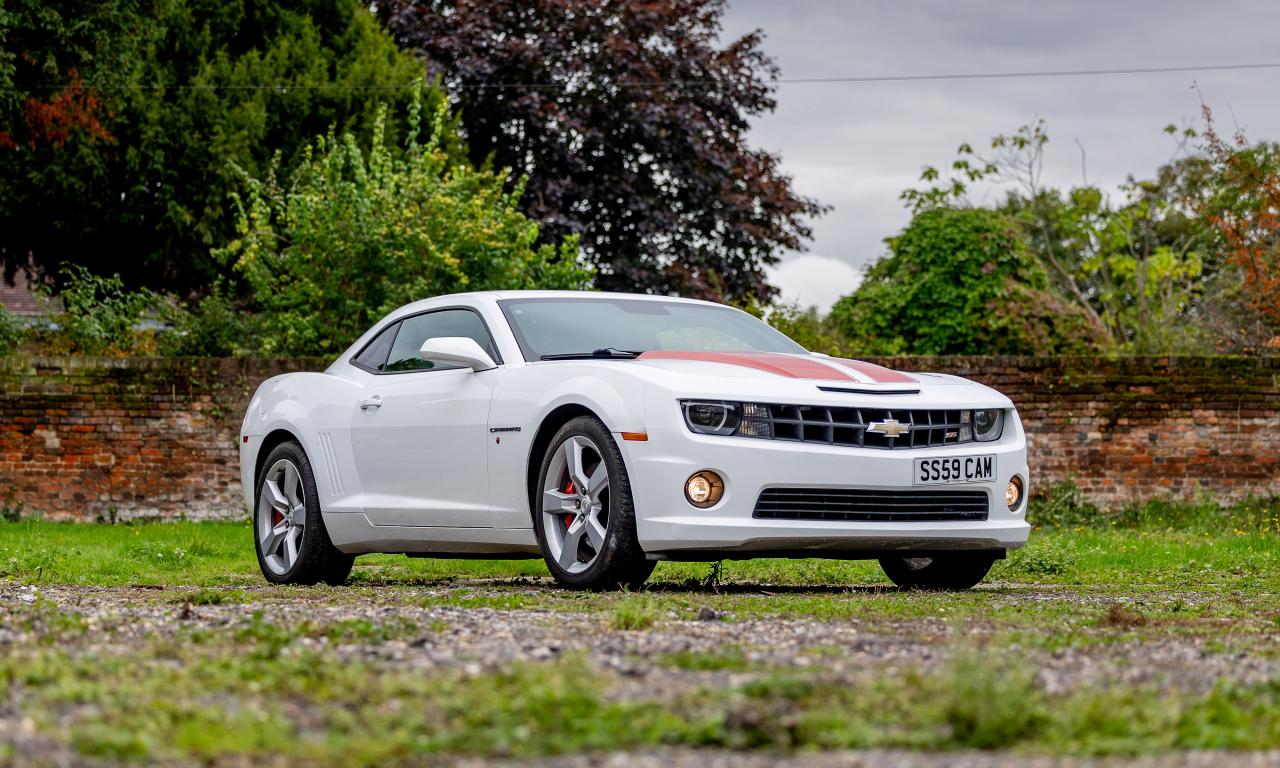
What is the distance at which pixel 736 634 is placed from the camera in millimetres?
5707

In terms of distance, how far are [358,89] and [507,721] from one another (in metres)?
23.7

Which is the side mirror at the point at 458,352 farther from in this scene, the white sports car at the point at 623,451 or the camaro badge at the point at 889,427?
the camaro badge at the point at 889,427

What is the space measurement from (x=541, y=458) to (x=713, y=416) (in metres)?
0.94

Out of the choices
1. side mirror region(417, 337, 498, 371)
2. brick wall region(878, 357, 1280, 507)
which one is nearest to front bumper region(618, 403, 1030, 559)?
side mirror region(417, 337, 498, 371)

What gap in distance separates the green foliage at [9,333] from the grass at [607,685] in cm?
1045

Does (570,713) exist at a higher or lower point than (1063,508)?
higher

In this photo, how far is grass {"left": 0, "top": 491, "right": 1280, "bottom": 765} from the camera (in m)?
3.60

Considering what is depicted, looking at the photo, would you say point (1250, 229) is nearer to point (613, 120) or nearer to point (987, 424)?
point (987, 424)

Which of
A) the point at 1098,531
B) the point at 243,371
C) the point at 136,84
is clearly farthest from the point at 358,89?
the point at 1098,531

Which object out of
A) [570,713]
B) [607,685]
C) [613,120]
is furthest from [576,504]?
[613,120]

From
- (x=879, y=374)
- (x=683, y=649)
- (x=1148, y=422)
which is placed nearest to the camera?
(x=683, y=649)

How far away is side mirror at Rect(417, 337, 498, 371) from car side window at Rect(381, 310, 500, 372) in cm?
26

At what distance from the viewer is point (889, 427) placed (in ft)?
25.2

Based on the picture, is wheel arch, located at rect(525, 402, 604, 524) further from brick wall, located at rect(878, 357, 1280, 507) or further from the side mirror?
brick wall, located at rect(878, 357, 1280, 507)
